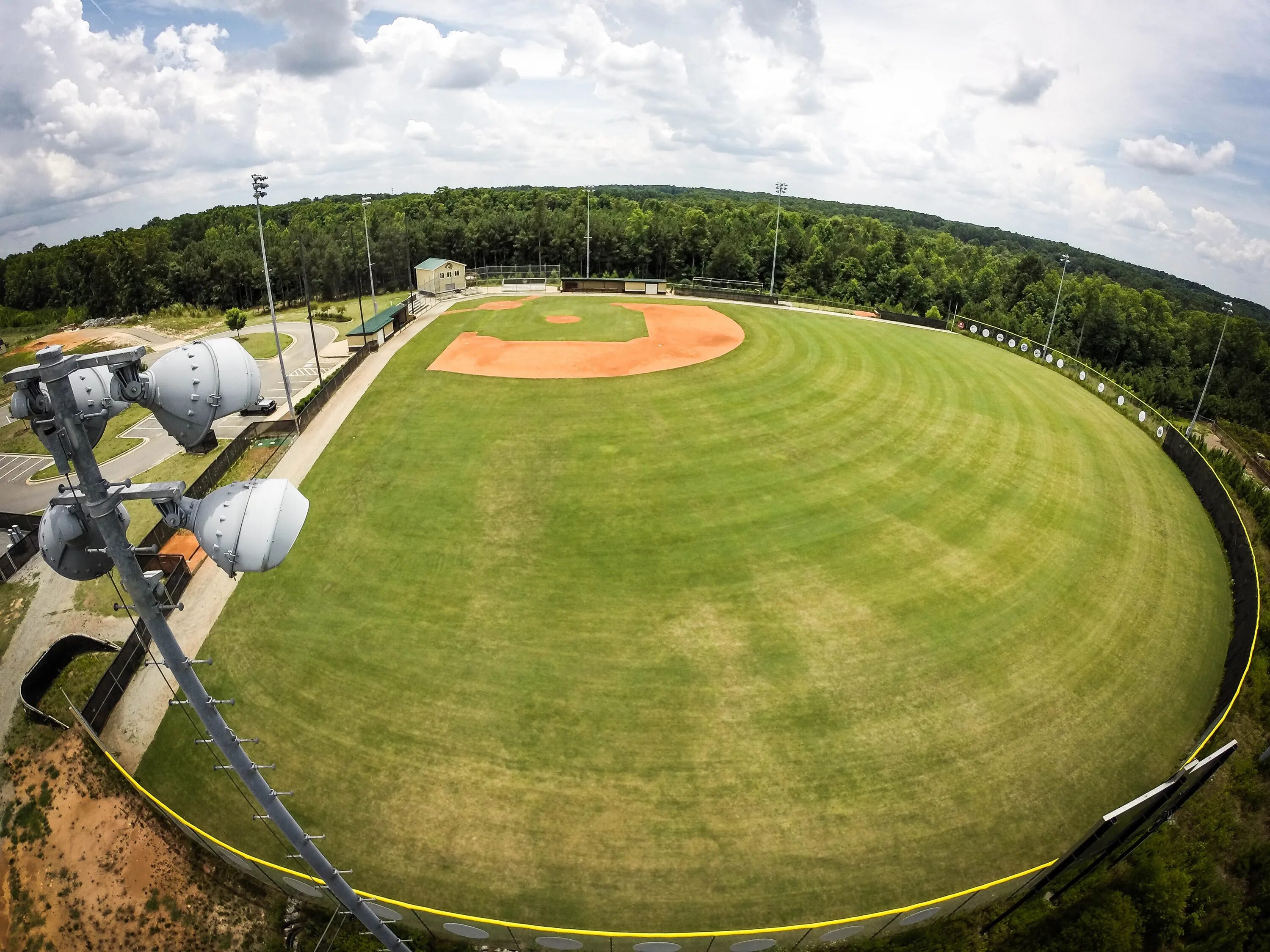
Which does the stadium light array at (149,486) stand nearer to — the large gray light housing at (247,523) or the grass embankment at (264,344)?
the large gray light housing at (247,523)

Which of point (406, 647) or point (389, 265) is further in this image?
point (389, 265)

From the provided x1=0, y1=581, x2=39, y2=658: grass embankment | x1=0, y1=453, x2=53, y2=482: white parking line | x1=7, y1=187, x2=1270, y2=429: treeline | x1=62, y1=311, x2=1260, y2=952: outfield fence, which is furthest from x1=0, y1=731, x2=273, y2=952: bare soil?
x1=7, y1=187, x2=1270, y2=429: treeline

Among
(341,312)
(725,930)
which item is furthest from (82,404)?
(341,312)

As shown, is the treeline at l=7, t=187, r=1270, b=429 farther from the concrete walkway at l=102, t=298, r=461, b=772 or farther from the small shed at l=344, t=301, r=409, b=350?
the concrete walkway at l=102, t=298, r=461, b=772

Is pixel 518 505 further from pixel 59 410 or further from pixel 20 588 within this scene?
pixel 59 410

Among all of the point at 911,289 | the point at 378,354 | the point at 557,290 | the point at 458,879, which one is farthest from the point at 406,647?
the point at 911,289

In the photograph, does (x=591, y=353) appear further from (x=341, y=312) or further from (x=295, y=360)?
(x=341, y=312)

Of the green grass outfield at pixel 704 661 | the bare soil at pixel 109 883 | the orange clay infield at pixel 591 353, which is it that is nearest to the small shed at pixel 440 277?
the orange clay infield at pixel 591 353
